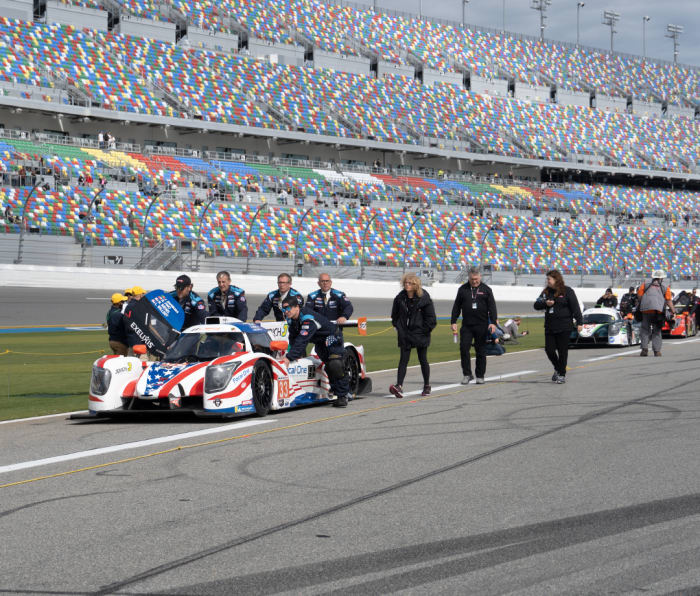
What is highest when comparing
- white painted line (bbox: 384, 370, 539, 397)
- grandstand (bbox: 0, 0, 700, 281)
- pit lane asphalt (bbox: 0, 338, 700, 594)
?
grandstand (bbox: 0, 0, 700, 281)

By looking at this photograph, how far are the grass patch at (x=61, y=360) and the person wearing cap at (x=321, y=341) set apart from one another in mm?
2668

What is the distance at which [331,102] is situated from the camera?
194ft

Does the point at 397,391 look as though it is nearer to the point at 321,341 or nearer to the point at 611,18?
the point at 321,341

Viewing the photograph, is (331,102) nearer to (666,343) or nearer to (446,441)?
(666,343)

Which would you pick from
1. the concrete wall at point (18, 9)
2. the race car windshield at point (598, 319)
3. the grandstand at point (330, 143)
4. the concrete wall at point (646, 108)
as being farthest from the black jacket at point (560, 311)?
the concrete wall at point (646, 108)

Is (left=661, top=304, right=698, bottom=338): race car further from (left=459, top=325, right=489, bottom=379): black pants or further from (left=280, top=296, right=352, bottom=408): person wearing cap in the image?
(left=280, top=296, right=352, bottom=408): person wearing cap

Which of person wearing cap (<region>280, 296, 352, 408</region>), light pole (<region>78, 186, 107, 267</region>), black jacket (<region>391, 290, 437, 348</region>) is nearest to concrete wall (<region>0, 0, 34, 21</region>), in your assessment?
light pole (<region>78, 186, 107, 267</region>)

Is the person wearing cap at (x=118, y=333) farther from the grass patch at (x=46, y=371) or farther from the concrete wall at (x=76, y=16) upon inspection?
the concrete wall at (x=76, y=16)

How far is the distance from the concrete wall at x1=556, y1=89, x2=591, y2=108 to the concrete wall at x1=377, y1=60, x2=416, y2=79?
1372 cm

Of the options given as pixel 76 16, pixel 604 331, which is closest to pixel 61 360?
pixel 604 331

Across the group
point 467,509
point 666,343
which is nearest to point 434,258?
point 666,343

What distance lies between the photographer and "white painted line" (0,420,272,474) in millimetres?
7270

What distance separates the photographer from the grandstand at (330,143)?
42.0 metres

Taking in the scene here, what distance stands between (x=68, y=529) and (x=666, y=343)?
20.5 metres
